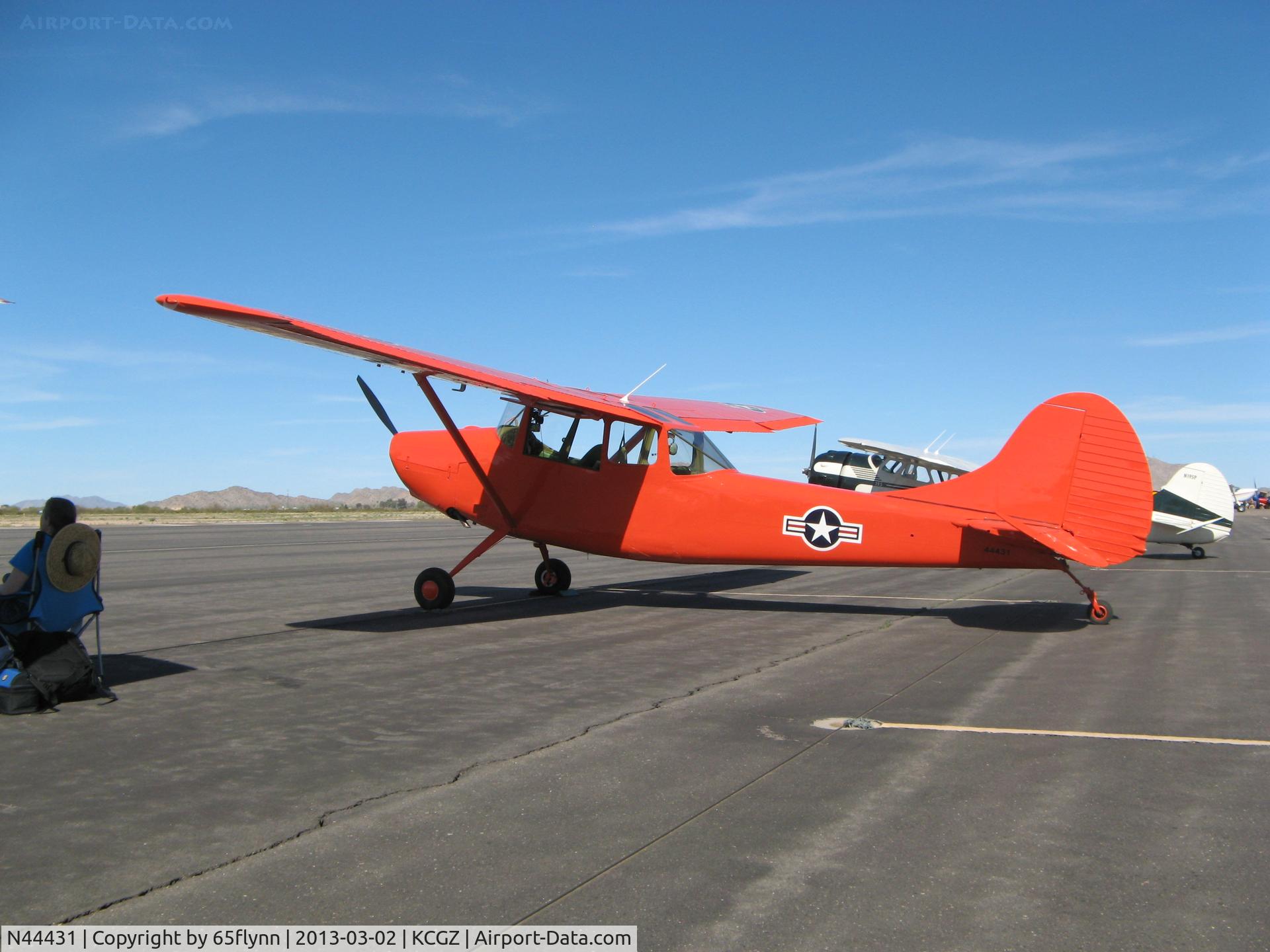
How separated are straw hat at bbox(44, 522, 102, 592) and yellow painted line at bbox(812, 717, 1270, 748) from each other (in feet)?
17.9

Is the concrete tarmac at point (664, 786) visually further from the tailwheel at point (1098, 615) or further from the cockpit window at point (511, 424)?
the cockpit window at point (511, 424)

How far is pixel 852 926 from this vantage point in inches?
137

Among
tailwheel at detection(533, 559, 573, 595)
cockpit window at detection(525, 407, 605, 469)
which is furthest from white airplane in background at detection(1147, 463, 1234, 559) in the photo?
cockpit window at detection(525, 407, 605, 469)

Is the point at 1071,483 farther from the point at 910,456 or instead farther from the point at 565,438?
the point at 910,456

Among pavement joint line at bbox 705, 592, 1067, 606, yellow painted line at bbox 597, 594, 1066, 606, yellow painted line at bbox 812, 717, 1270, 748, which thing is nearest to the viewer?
yellow painted line at bbox 812, 717, 1270, 748

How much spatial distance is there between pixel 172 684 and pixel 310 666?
4.09 ft

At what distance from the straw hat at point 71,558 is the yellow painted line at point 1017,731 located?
545 centimetres

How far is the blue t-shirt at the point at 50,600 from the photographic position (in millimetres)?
6809

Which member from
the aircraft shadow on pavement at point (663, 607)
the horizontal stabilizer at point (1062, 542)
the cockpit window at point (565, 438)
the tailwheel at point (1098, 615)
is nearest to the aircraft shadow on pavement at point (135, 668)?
the aircraft shadow on pavement at point (663, 607)

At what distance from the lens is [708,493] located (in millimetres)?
12797

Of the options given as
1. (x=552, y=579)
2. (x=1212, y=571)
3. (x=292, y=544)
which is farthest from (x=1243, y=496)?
(x=552, y=579)

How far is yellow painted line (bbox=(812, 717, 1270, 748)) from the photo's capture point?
6.21 m

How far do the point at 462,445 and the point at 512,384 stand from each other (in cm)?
155

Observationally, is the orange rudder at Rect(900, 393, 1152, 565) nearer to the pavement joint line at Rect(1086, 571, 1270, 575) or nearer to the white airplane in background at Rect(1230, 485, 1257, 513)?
the pavement joint line at Rect(1086, 571, 1270, 575)
